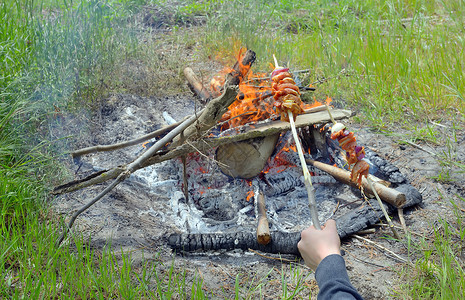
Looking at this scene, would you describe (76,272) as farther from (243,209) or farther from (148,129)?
(148,129)

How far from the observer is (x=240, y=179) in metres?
3.74

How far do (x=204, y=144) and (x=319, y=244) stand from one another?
5.29 feet

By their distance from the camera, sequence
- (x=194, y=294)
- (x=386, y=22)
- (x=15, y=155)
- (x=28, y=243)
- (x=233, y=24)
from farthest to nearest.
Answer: (x=386, y=22) → (x=233, y=24) → (x=15, y=155) → (x=28, y=243) → (x=194, y=294)

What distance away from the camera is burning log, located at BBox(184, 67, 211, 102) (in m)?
4.42

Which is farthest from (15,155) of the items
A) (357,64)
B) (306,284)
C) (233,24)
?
(357,64)

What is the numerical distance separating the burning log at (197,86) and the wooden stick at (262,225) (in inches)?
57.3

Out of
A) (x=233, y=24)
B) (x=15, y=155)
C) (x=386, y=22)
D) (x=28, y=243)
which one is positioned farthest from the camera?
(x=386, y=22)

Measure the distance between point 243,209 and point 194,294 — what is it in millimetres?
1291

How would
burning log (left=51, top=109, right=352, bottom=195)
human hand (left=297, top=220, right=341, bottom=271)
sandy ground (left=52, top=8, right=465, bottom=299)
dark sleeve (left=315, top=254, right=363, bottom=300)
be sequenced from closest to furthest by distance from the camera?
dark sleeve (left=315, top=254, right=363, bottom=300) → human hand (left=297, top=220, right=341, bottom=271) → sandy ground (left=52, top=8, right=465, bottom=299) → burning log (left=51, top=109, right=352, bottom=195)

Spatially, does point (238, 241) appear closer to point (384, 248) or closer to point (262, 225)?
point (262, 225)

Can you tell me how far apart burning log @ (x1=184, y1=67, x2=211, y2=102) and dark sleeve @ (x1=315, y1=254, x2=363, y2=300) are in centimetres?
284

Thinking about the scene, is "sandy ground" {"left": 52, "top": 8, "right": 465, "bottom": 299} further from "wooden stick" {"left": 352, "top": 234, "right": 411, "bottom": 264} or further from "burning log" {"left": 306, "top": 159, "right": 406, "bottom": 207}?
"burning log" {"left": 306, "top": 159, "right": 406, "bottom": 207}

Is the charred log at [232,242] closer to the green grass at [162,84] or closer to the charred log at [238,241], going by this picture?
the charred log at [238,241]

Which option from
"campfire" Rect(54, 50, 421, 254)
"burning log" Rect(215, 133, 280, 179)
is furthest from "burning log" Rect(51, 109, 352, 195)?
"burning log" Rect(215, 133, 280, 179)
